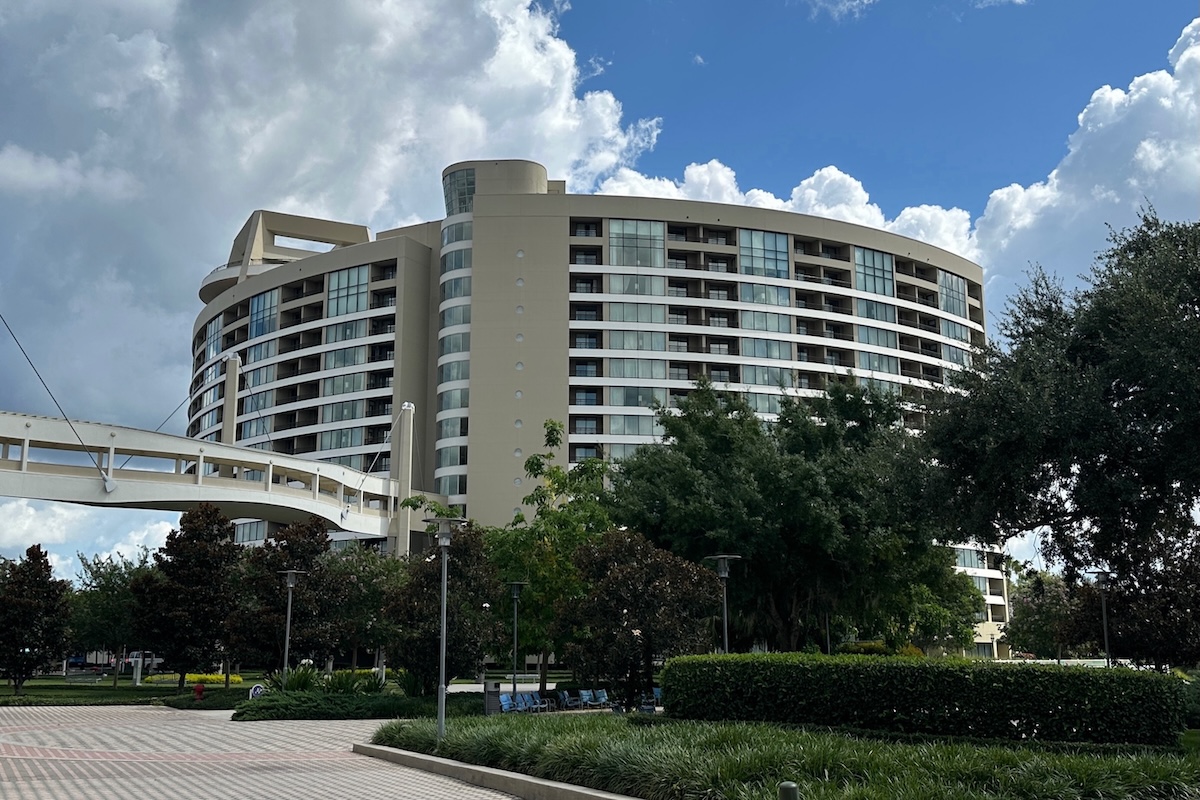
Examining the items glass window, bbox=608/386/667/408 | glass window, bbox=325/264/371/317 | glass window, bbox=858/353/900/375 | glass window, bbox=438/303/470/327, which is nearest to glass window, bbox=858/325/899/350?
glass window, bbox=858/353/900/375

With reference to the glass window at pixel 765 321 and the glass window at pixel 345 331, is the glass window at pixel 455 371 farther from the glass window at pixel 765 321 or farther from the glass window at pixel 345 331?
Answer: the glass window at pixel 765 321

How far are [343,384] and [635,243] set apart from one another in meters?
25.5

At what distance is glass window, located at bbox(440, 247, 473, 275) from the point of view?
8194cm

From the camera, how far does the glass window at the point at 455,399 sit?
260 ft

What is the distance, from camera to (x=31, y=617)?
41.7 meters

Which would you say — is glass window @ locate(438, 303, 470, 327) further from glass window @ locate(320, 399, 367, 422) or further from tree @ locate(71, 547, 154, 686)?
tree @ locate(71, 547, 154, 686)

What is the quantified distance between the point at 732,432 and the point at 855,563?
5.96 metres

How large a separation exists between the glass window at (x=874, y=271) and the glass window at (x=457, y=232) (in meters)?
31.5

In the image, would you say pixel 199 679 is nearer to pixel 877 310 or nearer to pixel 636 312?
pixel 636 312

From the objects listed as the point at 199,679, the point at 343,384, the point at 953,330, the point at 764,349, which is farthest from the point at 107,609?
the point at 953,330

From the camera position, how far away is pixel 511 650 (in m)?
40.4

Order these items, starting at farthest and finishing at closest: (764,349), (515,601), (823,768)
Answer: (764,349) → (515,601) → (823,768)

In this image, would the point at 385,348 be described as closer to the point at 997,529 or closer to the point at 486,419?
the point at 486,419

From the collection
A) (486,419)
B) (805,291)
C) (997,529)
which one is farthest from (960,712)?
(805,291)
